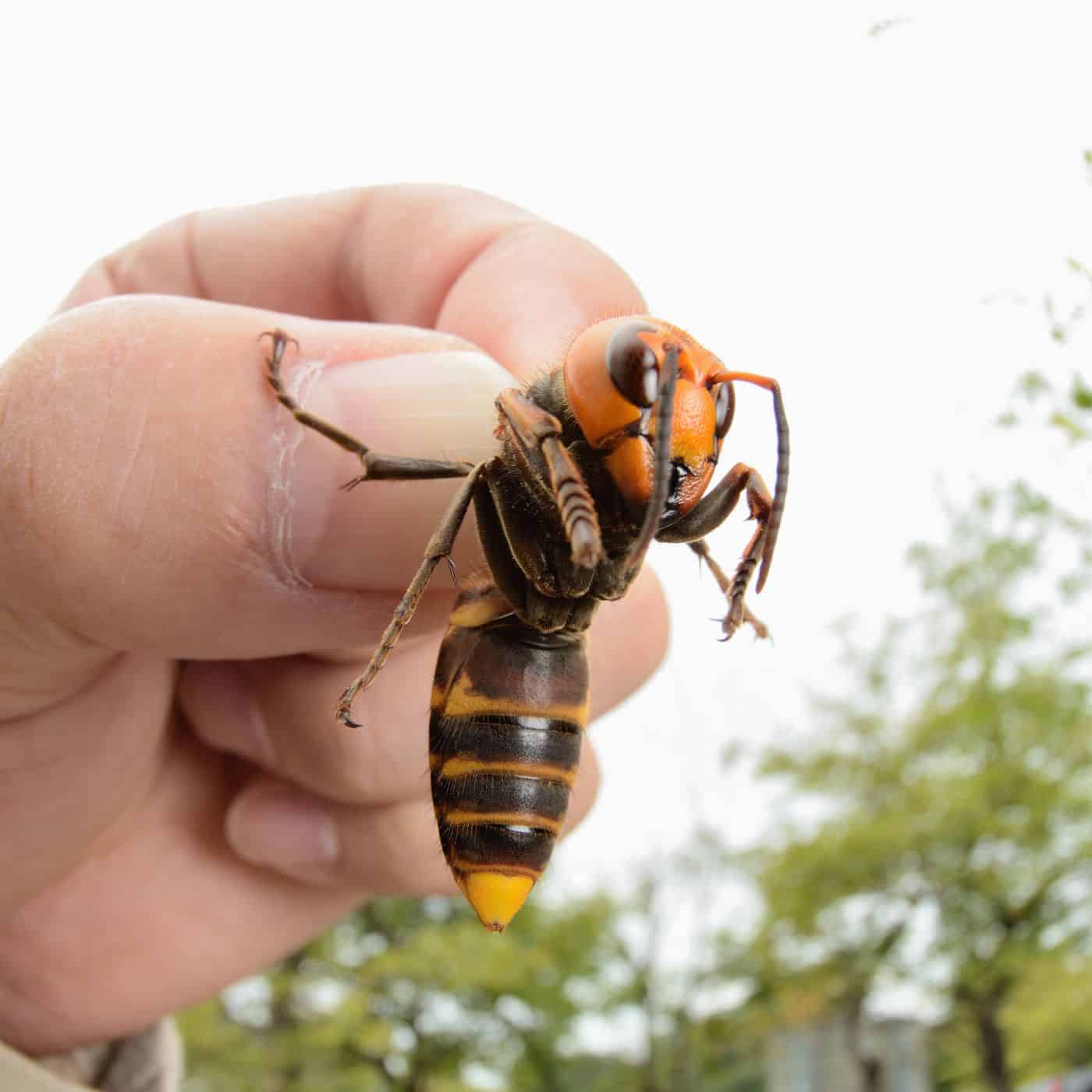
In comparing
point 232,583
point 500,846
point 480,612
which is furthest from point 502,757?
point 232,583

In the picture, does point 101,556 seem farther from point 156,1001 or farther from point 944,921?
point 944,921

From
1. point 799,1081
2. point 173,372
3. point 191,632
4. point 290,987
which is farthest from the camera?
point 799,1081

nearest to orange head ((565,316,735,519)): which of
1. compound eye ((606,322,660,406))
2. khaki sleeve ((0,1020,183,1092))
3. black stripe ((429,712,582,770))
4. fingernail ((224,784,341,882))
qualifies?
compound eye ((606,322,660,406))

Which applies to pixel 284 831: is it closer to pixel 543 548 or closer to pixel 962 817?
pixel 543 548

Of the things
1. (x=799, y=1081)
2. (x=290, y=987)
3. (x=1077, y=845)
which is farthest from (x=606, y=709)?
(x=799, y=1081)

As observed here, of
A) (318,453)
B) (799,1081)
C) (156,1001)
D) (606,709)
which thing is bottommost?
(799,1081)

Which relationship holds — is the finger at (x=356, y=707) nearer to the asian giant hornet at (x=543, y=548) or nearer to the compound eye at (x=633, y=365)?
the asian giant hornet at (x=543, y=548)

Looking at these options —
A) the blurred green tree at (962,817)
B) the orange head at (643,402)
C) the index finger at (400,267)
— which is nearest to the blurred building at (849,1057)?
the blurred green tree at (962,817)
